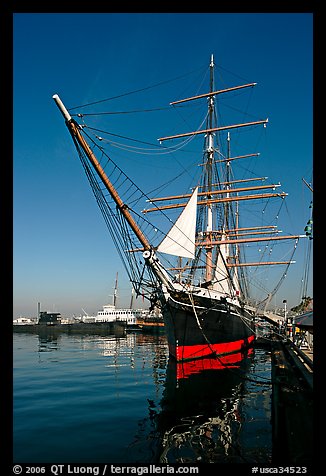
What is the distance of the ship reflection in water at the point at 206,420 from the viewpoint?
31.8 ft

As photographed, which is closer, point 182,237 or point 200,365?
point 200,365

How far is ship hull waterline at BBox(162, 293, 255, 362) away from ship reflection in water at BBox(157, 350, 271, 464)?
115 cm

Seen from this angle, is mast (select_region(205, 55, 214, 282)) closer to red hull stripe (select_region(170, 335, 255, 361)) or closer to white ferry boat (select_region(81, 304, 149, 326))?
red hull stripe (select_region(170, 335, 255, 361))

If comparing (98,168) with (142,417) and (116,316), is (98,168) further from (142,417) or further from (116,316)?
(116,316)

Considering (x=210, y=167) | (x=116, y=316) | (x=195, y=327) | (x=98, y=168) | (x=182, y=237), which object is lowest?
(x=116, y=316)

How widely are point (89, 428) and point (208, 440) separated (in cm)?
394

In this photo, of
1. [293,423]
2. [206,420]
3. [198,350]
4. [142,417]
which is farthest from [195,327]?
[293,423]

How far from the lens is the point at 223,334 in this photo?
26.0 m

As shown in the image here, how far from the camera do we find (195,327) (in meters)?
22.7

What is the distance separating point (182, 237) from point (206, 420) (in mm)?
12821

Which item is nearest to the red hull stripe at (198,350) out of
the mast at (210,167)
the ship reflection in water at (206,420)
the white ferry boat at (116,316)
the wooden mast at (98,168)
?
the ship reflection in water at (206,420)

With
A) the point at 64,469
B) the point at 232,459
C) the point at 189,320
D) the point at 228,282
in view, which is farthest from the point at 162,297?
the point at 64,469

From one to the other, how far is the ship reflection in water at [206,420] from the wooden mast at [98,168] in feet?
26.7
